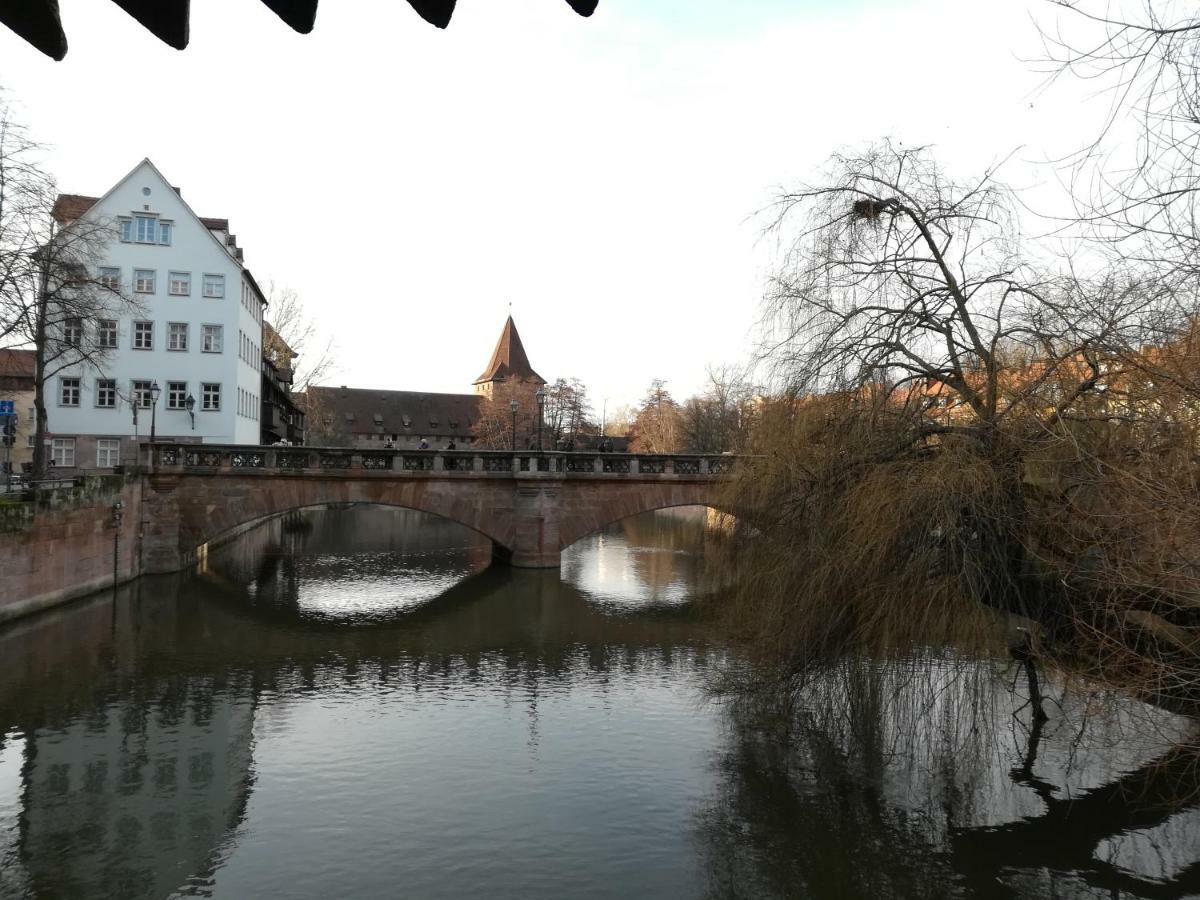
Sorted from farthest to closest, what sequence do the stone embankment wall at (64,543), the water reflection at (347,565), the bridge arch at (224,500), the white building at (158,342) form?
the white building at (158,342) < the bridge arch at (224,500) < the water reflection at (347,565) < the stone embankment wall at (64,543)

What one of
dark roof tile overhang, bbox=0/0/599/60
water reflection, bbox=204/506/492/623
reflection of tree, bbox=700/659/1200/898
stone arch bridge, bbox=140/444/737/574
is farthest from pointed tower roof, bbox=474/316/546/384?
dark roof tile overhang, bbox=0/0/599/60

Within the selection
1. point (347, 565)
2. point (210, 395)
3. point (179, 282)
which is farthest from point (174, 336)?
point (347, 565)

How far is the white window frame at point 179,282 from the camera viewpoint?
3541cm

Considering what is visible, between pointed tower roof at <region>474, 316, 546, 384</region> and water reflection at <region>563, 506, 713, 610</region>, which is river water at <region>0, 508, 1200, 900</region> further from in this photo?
pointed tower roof at <region>474, 316, 546, 384</region>

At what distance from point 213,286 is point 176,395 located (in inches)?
180

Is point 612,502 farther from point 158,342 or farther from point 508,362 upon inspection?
point 508,362

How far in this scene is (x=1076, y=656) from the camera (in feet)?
24.4

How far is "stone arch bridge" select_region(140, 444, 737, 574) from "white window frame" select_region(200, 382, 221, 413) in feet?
26.2

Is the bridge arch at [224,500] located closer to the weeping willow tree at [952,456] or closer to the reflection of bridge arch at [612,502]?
the reflection of bridge arch at [612,502]

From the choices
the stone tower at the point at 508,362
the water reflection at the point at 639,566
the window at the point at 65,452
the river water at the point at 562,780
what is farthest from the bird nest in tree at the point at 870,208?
the stone tower at the point at 508,362

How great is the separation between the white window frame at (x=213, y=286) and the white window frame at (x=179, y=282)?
0.58m

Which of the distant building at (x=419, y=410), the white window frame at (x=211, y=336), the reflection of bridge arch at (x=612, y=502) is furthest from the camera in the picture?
the distant building at (x=419, y=410)

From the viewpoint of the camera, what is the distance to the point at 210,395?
117 ft

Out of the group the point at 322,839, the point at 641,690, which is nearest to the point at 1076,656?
the point at 322,839
